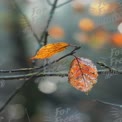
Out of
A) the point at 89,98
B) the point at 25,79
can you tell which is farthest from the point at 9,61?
the point at 89,98

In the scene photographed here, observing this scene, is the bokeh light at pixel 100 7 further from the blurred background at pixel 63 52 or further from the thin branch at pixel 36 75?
the thin branch at pixel 36 75

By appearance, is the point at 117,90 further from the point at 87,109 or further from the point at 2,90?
the point at 2,90

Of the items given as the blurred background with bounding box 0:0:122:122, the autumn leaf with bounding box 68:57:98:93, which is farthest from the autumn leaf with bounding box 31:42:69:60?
the blurred background with bounding box 0:0:122:122

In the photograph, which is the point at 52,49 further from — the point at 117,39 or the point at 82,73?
the point at 117,39

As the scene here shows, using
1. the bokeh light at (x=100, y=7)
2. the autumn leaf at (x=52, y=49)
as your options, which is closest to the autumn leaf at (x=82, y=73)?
the autumn leaf at (x=52, y=49)

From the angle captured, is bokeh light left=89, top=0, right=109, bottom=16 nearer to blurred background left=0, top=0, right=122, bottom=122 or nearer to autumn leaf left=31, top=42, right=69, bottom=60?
blurred background left=0, top=0, right=122, bottom=122

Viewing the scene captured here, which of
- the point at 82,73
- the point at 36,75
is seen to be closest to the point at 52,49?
the point at 82,73

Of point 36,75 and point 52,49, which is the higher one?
point 52,49
